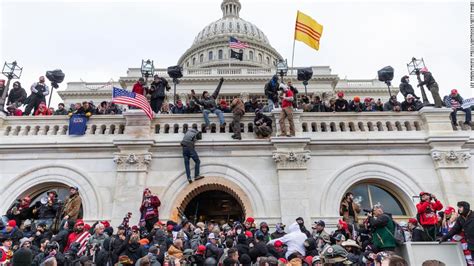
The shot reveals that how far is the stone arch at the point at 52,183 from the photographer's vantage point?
471 inches

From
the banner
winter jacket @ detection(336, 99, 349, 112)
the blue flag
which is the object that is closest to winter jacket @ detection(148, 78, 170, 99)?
the blue flag

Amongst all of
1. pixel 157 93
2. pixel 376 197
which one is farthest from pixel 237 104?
pixel 376 197

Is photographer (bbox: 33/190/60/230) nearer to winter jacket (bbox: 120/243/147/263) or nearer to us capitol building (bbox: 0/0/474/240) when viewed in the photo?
us capitol building (bbox: 0/0/474/240)

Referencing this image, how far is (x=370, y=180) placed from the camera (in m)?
12.6

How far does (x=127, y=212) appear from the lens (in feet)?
38.1

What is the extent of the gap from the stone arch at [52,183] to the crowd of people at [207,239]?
83 cm

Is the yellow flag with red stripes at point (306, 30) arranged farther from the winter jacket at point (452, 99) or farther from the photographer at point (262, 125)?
the photographer at point (262, 125)

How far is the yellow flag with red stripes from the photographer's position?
64.2 feet

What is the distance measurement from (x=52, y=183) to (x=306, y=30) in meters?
15.6

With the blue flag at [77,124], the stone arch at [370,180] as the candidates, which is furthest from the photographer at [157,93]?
the stone arch at [370,180]

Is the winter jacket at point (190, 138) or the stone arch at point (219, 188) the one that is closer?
the stone arch at point (219, 188)

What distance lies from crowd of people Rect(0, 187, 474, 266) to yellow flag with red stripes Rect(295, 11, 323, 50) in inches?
489

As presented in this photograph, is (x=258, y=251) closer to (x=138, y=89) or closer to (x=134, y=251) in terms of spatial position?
(x=134, y=251)

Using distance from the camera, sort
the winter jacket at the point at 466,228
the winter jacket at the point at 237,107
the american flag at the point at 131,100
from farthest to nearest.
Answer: the winter jacket at the point at 237,107 < the american flag at the point at 131,100 < the winter jacket at the point at 466,228
